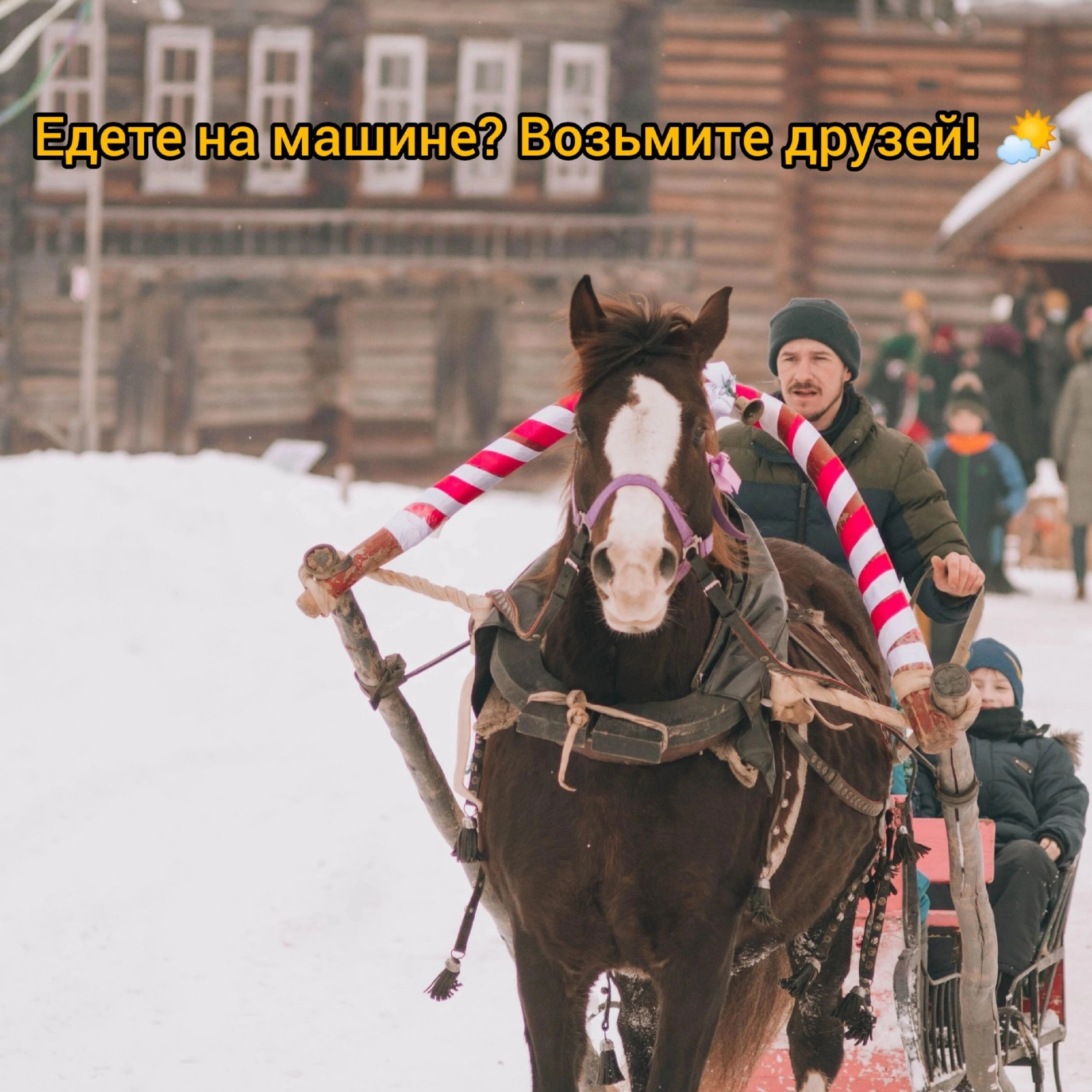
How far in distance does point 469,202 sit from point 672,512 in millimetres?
22463

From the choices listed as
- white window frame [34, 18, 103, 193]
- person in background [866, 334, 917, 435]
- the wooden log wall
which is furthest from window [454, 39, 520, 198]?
person in background [866, 334, 917, 435]

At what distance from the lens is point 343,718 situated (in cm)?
1000

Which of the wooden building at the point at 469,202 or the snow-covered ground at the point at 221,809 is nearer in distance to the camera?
the snow-covered ground at the point at 221,809

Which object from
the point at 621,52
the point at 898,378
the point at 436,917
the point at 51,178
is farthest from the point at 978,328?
the point at 436,917

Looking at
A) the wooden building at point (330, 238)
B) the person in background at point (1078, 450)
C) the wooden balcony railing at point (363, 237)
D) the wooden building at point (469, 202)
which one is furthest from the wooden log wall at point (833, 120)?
the person in background at point (1078, 450)

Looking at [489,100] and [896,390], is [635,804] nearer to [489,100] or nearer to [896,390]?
[896,390]

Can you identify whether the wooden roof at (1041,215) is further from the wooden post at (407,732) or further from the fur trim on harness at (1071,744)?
the wooden post at (407,732)

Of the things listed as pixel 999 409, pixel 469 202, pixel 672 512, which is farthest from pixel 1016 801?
pixel 469 202

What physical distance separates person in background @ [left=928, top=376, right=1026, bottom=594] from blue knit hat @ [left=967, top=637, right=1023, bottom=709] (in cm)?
769

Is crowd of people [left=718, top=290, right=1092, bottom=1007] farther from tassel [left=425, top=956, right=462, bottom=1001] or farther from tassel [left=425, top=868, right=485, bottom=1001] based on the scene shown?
tassel [left=425, top=956, right=462, bottom=1001]

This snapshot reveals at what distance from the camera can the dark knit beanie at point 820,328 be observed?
16.6 ft

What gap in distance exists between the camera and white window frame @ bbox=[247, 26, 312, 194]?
24375 mm

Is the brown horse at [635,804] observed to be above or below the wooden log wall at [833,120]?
below

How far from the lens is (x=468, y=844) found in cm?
388
